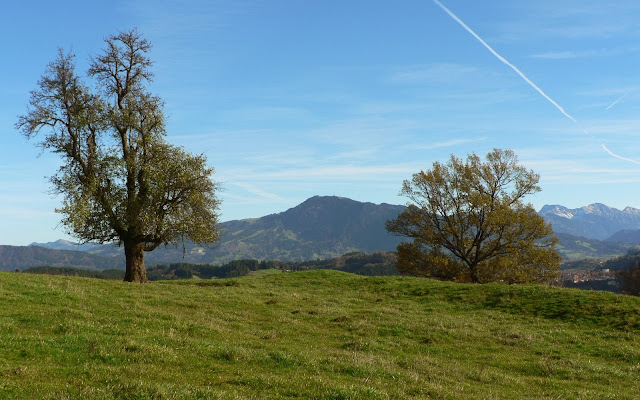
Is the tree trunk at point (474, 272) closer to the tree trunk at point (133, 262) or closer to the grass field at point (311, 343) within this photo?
the grass field at point (311, 343)

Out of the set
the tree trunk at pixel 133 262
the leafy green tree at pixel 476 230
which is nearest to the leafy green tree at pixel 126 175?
the tree trunk at pixel 133 262

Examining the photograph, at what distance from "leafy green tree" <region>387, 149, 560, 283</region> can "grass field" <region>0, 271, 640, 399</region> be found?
56.3ft

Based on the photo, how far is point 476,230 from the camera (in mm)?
59250

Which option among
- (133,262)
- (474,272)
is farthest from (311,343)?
(474,272)

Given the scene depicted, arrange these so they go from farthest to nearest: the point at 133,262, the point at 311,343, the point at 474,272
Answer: the point at 474,272
the point at 133,262
the point at 311,343

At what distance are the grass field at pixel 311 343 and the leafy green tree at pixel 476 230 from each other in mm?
17160

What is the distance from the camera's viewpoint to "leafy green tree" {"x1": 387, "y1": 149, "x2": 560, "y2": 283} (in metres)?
56.5

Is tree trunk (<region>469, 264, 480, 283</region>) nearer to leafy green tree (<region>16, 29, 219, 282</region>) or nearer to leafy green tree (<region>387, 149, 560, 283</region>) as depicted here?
leafy green tree (<region>387, 149, 560, 283</region>)

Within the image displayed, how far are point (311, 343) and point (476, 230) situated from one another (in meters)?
42.7

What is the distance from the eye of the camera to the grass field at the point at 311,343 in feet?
42.0

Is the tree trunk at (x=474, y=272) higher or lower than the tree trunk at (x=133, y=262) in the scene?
lower

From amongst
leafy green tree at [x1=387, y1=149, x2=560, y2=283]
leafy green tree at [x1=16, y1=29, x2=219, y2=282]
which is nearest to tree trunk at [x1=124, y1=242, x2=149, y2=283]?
leafy green tree at [x1=16, y1=29, x2=219, y2=282]

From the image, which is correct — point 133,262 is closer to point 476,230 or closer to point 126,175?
point 126,175

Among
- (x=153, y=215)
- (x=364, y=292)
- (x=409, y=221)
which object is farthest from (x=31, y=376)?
(x=409, y=221)
